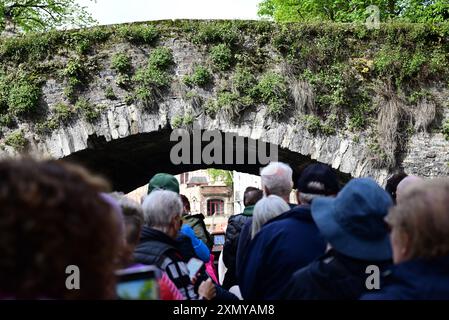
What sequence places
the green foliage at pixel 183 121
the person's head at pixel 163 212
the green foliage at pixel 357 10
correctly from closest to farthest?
the person's head at pixel 163 212 < the green foliage at pixel 183 121 < the green foliage at pixel 357 10

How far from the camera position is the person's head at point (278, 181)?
4.03 meters

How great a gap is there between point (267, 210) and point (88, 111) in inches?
253

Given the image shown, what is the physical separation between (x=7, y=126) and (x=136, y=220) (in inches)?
290

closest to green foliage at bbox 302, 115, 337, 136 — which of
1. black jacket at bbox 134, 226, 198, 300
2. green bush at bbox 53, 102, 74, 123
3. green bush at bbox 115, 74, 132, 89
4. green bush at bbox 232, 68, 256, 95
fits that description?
green bush at bbox 232, 68, 256, 95

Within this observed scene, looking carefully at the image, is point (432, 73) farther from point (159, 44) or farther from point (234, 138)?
point (159, 44)

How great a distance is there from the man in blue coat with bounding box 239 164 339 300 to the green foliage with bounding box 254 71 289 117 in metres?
6.21

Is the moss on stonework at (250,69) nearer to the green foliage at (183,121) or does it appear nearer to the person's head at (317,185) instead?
the green foliage at (183,121)

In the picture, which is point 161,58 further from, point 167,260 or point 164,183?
point 167,260

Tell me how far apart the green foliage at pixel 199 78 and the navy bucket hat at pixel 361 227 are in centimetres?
723

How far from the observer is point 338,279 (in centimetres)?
257

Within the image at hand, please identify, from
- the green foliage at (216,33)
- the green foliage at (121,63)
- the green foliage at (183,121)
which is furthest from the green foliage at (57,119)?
the green foliage at (216,33)

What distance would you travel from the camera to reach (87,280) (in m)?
1.59

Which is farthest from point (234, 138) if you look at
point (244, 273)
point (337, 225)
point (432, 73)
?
point (337, 225)

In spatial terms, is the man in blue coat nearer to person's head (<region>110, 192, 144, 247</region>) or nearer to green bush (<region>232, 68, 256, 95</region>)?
person's head (<region>110, 192, 144, 247</region>)
